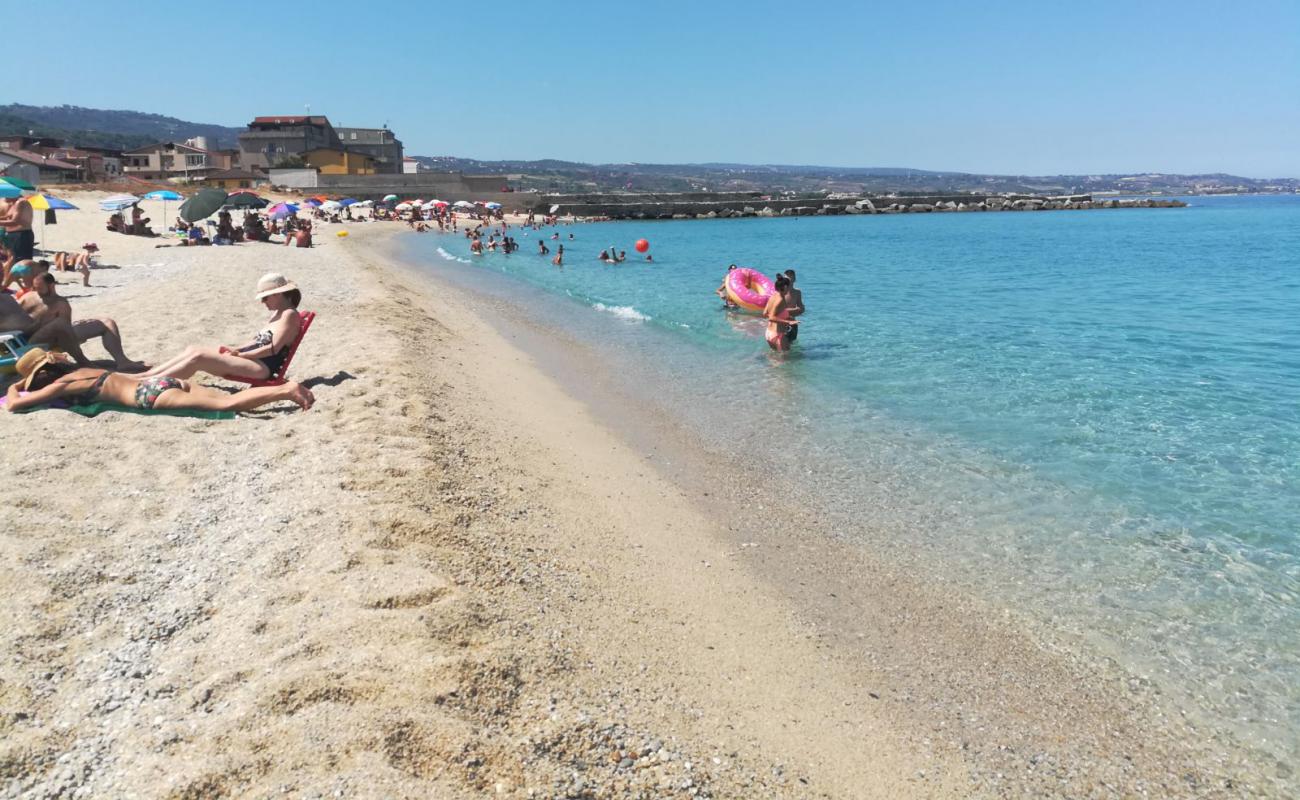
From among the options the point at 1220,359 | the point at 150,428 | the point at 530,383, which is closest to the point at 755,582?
the point at 150,428

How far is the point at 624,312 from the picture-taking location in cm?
1714

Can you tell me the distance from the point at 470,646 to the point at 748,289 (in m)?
13.9

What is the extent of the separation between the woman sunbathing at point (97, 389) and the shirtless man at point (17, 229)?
529cm

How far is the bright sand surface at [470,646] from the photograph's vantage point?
2.83 m

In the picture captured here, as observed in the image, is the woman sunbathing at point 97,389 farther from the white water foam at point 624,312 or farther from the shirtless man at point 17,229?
the white water foam at point 624,312

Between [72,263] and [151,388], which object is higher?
[72,263]

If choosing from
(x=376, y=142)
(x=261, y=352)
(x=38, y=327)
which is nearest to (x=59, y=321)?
(x=38, y=327)

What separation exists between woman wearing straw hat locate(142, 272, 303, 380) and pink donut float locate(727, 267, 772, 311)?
10474 millimetres

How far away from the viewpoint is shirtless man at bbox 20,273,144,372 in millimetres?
6855

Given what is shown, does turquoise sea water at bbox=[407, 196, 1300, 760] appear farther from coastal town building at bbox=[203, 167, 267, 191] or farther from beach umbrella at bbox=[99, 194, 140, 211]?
coastal town building at bbox=[203, 167, 267, 191]

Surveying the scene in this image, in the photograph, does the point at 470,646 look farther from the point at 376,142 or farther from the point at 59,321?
the point at 376,142

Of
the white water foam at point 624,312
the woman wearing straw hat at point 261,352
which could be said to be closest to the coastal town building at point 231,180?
the white water foam at point 624,312

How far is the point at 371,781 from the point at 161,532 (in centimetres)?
257

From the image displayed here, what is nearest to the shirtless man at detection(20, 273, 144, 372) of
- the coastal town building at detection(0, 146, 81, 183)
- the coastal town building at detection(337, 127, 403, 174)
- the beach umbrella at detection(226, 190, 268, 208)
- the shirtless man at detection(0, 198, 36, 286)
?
the shirtless man at detection(0, 198, 36, 286)
